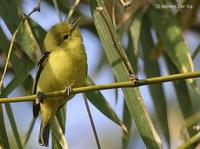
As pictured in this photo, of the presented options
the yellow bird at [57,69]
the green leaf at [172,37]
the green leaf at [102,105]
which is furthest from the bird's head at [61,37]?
the green leaf at [172,37]

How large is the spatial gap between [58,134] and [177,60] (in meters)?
0.74

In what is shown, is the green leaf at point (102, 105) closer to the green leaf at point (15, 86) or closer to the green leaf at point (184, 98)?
the green leaf at point (15, 86)

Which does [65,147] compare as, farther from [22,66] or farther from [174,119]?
[174,119]

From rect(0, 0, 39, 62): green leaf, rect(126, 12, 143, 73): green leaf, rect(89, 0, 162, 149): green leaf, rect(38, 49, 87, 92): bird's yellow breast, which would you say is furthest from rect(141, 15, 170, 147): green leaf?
rect(0, 0, 39, 62): green leaf

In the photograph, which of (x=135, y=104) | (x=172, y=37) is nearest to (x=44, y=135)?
(x=135, y=104)

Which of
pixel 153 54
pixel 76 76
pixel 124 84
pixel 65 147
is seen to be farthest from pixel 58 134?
pixel 153 54

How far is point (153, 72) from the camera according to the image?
10.9 feet

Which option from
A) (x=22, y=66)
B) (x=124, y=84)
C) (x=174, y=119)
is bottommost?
(x=174, y=119)

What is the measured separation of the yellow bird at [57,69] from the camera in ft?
9.06

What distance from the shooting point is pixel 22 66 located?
2.85 metres

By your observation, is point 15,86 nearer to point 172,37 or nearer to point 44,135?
point 44,135

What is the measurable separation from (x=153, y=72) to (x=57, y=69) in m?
0.74

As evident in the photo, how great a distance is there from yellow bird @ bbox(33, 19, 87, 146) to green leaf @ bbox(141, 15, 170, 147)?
52cm

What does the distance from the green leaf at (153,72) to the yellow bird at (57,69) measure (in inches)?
20.5
